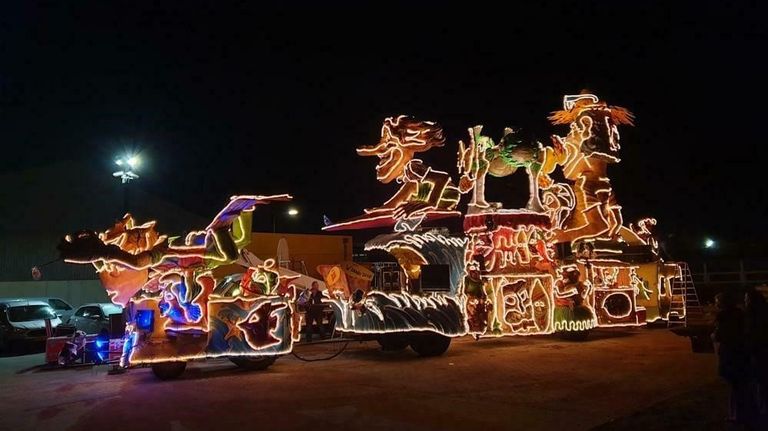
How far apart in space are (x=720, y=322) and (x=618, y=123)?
41.5ft

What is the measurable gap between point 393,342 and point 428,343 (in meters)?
1.15

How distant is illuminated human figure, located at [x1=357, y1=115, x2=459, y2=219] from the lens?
50.2 ft

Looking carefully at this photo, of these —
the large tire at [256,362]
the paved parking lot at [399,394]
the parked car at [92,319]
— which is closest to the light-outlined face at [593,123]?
the paved parking lot at [399,394]

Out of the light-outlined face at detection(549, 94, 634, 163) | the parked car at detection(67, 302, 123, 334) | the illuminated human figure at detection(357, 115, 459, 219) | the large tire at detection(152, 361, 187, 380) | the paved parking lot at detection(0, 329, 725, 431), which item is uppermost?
the light-outlined face at detection(549, 94, 634, 163)

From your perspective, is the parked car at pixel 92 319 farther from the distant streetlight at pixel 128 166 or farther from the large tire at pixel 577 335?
the large tire at pixel 577 335

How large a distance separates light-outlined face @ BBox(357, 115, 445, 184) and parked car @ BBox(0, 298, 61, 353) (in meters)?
10.0

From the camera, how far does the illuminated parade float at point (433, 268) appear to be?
38.7 feet

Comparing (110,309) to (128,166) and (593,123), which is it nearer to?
(128,166)

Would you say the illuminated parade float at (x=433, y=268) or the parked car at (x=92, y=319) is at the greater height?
the illuminated parade float at (x=433, y=268)

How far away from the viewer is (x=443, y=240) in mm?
14820

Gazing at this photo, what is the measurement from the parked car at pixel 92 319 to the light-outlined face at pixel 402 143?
→ 8979 mm

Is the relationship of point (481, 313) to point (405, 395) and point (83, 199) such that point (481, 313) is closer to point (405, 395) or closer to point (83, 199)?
point (405, 395)

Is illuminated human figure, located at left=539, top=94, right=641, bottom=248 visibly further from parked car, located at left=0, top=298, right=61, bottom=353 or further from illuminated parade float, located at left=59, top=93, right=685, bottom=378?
parked car, located at left=0, top=298, right=61, bottom=353

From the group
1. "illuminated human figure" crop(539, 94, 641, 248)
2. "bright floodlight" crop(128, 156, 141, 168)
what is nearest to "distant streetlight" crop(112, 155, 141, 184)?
"bright floodlight" crop(128, 156, 141, 168)
